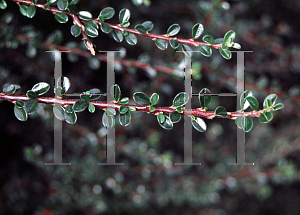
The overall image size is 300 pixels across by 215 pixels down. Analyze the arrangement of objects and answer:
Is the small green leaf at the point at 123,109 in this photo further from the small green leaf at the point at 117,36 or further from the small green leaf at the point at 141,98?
the small green leaf at the point at 117,36

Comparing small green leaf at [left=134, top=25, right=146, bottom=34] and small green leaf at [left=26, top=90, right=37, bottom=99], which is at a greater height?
small green leaf at [left=134, top=25, right=146, bottom=34]

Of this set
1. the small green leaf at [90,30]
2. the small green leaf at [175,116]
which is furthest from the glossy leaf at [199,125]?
the small green leaf at [90,30]

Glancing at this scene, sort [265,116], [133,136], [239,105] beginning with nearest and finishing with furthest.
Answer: [265,116], [239,105], [133,136]

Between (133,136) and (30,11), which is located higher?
(30,11)

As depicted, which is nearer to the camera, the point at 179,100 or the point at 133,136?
the point at 179,100

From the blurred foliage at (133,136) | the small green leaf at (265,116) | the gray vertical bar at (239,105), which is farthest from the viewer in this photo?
the blurred foliage at (133,136)

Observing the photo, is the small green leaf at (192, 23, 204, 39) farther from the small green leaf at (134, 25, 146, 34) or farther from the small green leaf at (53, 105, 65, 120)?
the small green leaf at (53, 105, 65, 120)

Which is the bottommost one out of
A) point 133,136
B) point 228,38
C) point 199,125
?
point 133,136

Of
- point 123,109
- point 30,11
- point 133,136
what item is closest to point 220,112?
point 123,109

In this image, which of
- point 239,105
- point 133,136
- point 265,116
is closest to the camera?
point 265,116

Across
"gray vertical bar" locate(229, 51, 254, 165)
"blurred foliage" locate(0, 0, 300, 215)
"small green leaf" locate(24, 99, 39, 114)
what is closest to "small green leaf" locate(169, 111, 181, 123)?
"gray vertical bar" locate(229, 51, 254, 165)

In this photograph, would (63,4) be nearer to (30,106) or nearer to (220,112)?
(30,106)

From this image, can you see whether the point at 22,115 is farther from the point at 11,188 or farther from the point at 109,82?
the point at 11,188

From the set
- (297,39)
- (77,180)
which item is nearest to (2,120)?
(77,180)
